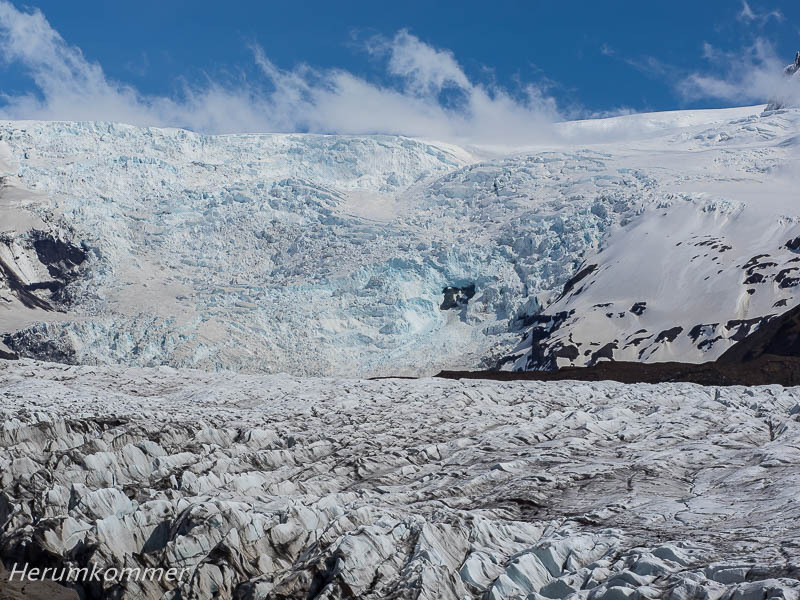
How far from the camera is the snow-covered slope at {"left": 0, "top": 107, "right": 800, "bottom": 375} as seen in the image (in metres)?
90.6

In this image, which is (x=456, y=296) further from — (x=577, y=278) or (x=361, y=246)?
(x=577, y=278)

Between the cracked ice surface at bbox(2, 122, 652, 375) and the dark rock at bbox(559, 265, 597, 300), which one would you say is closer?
the cracked ice surface at bbox(2, 122, 652, 375)

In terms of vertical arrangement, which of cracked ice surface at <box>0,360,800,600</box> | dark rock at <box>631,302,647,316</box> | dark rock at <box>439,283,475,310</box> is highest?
dark rock at <box>631,302,647,316</box>

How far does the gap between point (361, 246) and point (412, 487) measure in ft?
279

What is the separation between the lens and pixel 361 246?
4397 inches

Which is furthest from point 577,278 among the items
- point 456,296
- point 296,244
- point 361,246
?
point 296,244

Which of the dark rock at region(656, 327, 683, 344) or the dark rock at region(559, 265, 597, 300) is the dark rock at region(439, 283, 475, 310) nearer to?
the dark rock at region(559, 265, 597, 300)

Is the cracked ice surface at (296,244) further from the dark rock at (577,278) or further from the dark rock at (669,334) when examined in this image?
the dark rock at (669,334)

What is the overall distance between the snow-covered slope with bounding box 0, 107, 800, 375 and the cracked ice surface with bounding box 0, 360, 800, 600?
45.0m

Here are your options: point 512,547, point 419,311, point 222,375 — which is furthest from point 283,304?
point 512,547

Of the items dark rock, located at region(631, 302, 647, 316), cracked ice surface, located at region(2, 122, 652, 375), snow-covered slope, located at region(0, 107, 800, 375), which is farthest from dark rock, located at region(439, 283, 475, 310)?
dark rock, located at region(631, 302, 647, 316)

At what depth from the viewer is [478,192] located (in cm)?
12500

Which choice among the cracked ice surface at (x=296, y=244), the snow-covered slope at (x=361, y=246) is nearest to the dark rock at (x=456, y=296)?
the snow-covered slope at (x=361, y=246)

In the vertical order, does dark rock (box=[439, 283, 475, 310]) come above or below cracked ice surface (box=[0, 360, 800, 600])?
above
